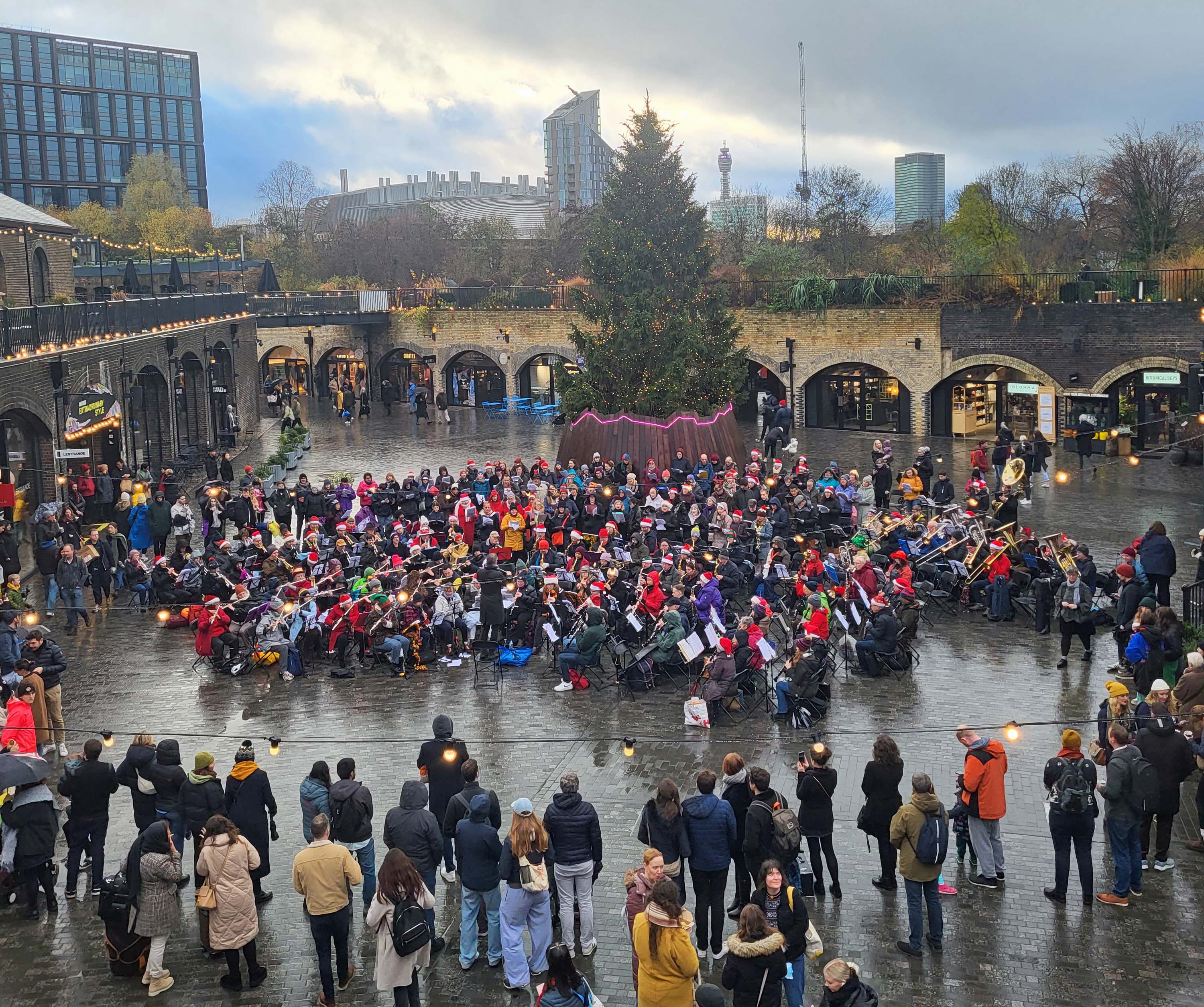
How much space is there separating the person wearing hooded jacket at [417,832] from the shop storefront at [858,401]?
30407 millimetres

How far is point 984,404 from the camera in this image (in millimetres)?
36000

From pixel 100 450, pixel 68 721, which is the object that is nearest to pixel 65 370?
pixel 100 450

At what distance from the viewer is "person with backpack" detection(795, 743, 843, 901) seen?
9.17 m

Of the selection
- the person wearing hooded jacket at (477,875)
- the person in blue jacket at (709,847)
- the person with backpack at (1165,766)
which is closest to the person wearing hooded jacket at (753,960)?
the person in blue jacket at (709,847)

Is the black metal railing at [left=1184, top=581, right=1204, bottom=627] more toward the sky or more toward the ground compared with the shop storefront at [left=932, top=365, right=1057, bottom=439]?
more toward the ground

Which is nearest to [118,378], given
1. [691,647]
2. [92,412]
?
[92,412]

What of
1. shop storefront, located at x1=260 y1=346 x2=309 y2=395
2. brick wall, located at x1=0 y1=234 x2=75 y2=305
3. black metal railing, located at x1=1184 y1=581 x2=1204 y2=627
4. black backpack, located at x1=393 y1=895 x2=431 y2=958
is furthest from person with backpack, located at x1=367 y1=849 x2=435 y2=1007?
shop storefront, located at x1=260 y1=346 x2=309 y2=395

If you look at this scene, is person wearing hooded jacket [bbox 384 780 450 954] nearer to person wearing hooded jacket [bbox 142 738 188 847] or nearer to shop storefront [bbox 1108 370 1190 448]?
person wearing hooded jacket [bbox 142 738 188 847]

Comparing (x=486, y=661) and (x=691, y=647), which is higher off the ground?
(x=691, y=647)

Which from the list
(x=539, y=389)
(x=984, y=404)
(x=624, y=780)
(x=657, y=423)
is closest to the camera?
(x=624, y=780)

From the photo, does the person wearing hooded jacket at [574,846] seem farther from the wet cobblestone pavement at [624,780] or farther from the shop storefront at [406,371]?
the shop storefront at [406,371]

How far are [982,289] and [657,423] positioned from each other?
12331mm

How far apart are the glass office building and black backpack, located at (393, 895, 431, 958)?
102m

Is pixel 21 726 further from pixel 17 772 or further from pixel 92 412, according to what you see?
pixel 92 412
